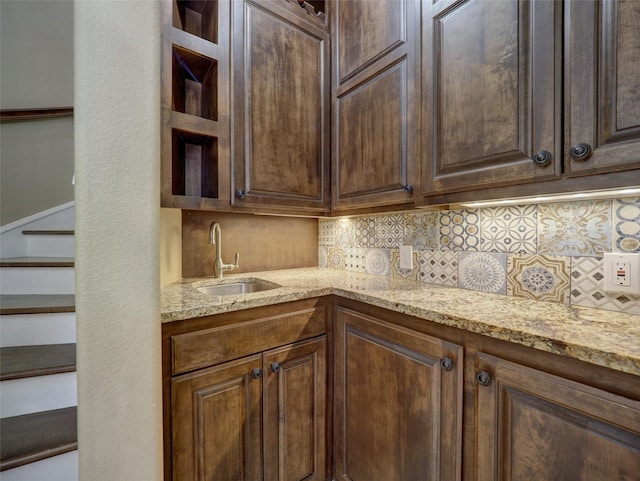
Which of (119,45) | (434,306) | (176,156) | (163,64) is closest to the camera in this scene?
(119,45)

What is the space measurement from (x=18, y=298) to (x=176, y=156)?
1.13m

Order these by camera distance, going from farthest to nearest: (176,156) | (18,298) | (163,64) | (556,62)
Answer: (18,298) < (176,156) < (163,64) < (556,62)

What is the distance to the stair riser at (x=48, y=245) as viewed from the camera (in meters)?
1.84

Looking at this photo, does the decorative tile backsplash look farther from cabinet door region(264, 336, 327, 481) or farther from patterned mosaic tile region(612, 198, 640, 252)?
cabinet door region(264, 336, 327, 481)

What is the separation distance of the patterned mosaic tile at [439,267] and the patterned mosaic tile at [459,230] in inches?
1.7

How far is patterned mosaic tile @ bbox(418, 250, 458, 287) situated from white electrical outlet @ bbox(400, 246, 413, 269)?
5 centimetres

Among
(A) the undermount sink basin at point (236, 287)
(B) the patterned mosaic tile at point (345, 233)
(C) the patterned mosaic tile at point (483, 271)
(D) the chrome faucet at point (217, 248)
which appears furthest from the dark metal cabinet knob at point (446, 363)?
(D) the chrome faucet at point (217, 248)

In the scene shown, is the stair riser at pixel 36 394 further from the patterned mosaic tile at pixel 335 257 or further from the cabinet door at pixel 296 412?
the patterned mosaic tile at pixel 335 257

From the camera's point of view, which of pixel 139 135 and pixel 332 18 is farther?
pixel 332 18

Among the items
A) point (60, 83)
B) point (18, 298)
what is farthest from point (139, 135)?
point (60, 83)

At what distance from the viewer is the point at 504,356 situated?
0.72 m

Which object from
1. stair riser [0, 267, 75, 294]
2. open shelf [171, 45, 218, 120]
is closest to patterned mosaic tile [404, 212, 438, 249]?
open shelf [171, 45, 218, 120]

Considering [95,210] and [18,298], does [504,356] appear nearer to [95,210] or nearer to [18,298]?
[95,210]

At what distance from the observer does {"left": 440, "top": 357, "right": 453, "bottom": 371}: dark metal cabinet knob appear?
0.82m
